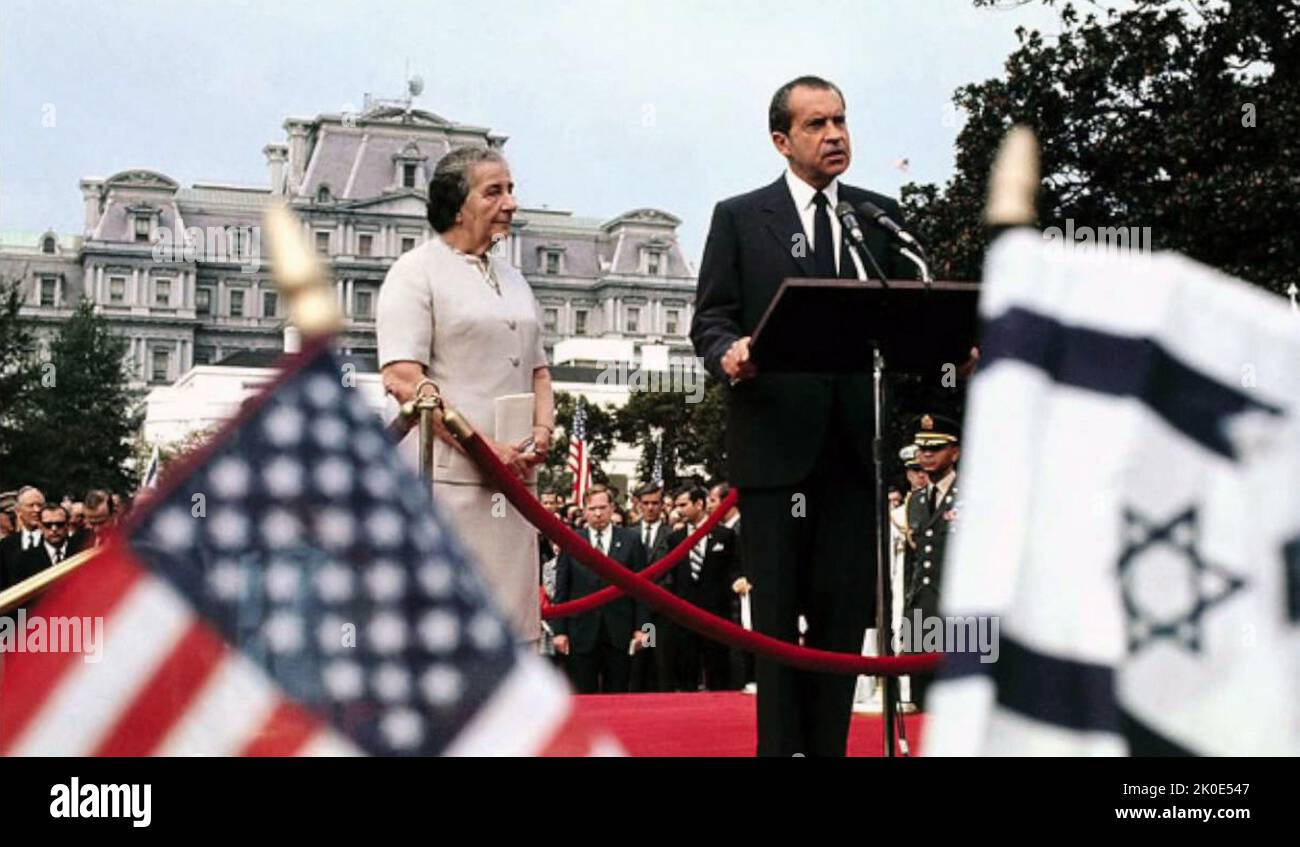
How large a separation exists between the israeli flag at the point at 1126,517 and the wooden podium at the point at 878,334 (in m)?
2.48

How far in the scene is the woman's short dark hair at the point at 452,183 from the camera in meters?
5.15

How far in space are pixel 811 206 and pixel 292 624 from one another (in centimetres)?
343

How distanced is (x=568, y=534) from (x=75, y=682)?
2875 mm

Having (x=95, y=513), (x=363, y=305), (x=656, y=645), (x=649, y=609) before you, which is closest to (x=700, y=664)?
(x=656, y=645)

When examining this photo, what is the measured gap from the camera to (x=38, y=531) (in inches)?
474

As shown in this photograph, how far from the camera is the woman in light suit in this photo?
498 cm

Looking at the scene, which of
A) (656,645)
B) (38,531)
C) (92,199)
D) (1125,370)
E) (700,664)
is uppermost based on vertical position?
(92,199)

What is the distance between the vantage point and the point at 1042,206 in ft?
62.6

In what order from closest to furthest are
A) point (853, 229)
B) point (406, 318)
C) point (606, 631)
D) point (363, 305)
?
point (853, 229) → point (406, 318) → point (606, 631) → point (363, 305)

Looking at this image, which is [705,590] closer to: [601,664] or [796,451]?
[601,664]

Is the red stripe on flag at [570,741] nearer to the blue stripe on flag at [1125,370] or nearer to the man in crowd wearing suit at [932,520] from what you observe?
the blue stripe on flag at [1125,370]

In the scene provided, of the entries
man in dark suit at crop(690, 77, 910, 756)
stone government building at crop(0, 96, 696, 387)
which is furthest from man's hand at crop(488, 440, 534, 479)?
stone government building at crop(0, 96, 696, 387)
